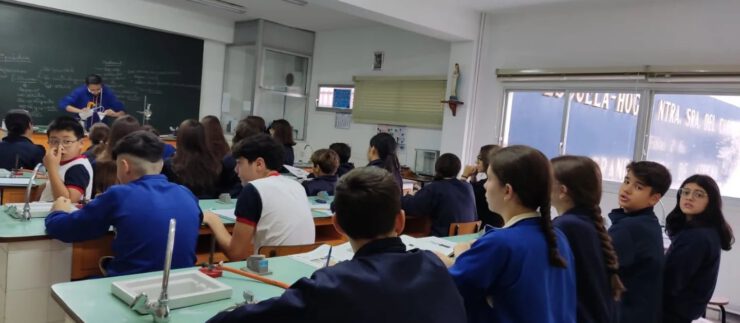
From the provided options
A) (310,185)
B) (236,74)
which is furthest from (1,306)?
(236,74)

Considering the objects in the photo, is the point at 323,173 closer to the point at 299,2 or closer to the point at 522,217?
the point at 522,217

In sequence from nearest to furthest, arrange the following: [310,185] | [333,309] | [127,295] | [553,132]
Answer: [333,309] < [127,295] < [310,185] < [553,132]

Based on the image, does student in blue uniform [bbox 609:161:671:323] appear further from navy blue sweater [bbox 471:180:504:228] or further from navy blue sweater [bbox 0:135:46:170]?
navy blue sweater [bbox 0:135:46:170]

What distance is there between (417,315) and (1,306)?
6.29 feet

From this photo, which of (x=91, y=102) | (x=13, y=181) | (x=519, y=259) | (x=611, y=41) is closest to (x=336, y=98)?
(x=91, y=102)

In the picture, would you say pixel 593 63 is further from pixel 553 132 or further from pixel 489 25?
pixel 489 25

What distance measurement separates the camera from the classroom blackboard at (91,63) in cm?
624

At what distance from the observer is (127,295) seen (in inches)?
59.9

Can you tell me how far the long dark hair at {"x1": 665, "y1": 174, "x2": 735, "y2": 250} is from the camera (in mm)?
2586

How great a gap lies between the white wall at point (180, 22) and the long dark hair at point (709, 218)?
6678mm

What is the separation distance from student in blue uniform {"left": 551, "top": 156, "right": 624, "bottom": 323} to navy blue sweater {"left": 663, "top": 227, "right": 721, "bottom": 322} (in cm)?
80

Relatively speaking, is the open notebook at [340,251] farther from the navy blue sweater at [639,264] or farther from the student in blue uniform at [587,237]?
the navy blue sweater at [639,264]

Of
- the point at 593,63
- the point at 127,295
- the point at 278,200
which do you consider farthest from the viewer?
the point at 593,63

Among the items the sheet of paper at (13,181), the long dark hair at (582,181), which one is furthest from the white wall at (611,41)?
the sheet of paper at (13,181)
